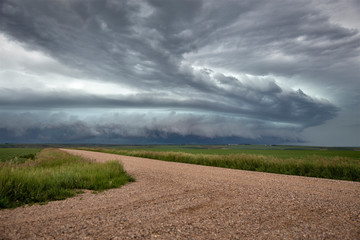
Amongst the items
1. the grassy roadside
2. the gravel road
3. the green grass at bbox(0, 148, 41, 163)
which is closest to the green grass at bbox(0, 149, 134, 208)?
the gravel road

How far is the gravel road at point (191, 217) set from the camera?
18.3 feet

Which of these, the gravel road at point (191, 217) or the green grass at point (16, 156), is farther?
the green grass at point (16, 156)

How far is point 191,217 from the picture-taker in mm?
6703

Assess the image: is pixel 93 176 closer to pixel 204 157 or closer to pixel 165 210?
pixel 165 210

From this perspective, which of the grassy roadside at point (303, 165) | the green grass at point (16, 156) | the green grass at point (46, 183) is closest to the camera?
the green grass at point (46, 183)

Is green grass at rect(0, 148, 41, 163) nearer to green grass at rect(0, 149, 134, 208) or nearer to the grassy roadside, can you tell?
green grass at rect(0, 149, 134, 208)

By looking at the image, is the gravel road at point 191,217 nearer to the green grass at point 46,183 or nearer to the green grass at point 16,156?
the green grass at point 46,183

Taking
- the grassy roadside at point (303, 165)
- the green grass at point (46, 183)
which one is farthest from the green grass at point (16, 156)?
the grassy roadside at point (303, 165)

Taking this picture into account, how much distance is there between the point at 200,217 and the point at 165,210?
1192mm

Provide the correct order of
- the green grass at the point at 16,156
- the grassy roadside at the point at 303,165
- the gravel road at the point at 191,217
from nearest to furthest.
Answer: the gravel road at the point at 191,217 → the grassy roadside at the point at 303,165 → the green grass at the point at 16,156

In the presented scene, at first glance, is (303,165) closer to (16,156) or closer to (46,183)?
(46,183)

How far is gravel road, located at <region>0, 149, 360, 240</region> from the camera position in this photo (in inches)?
219

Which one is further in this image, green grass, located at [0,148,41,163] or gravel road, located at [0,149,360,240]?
green grass, located at [0,148,41,163]

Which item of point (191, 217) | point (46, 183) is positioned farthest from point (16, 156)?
point (191, 217)
